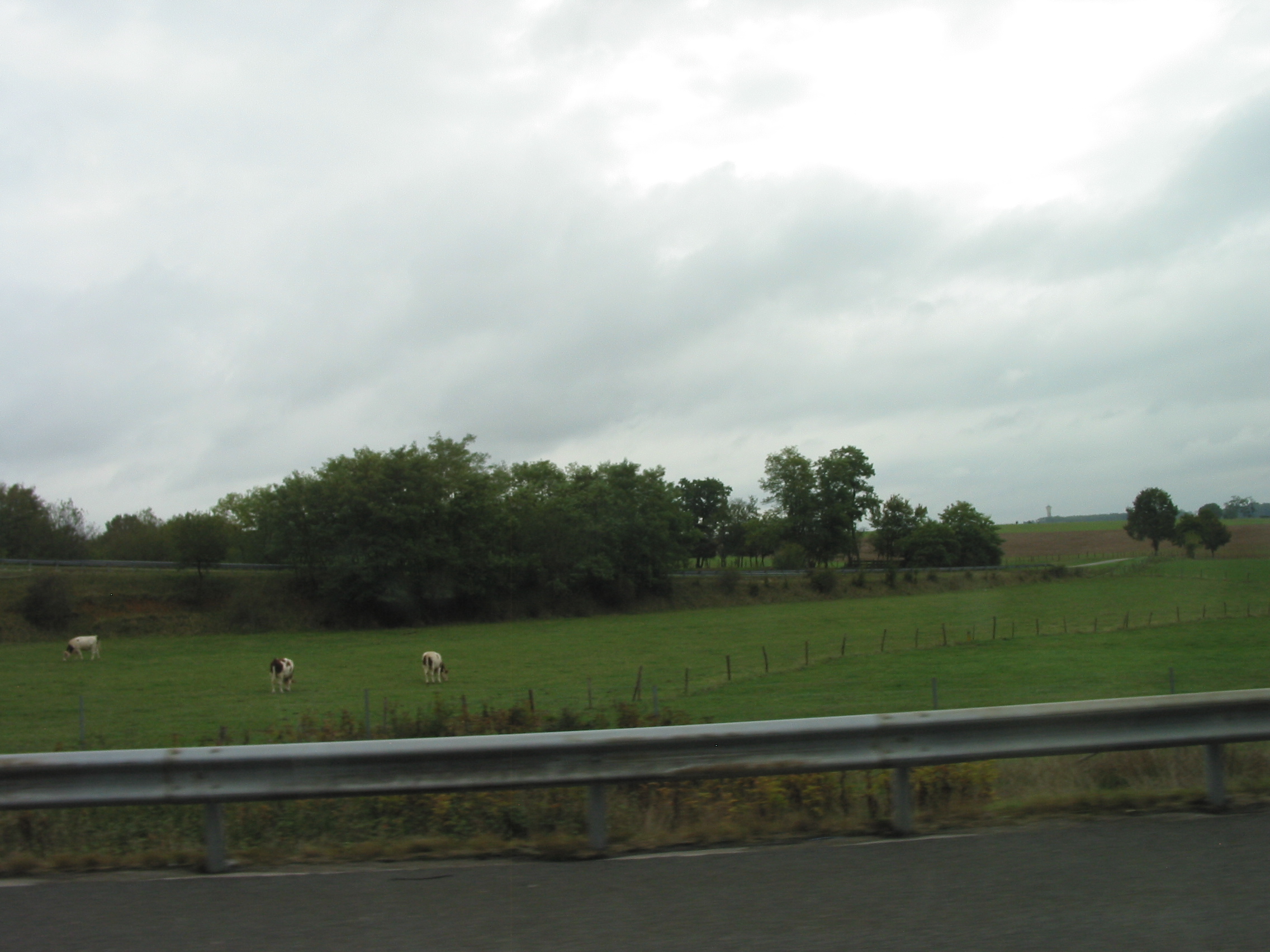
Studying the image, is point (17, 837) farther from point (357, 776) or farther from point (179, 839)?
point (357, 776)

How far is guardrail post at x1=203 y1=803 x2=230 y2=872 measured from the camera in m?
5.23

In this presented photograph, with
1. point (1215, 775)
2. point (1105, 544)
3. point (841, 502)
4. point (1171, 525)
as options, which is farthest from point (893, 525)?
point (1215, 775)

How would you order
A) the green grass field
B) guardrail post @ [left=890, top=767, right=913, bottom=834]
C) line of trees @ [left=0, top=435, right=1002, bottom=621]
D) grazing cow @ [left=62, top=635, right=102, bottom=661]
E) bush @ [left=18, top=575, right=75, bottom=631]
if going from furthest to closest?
line of trees @ [left=0, top=435, right=1002, bottom=621] → bush @ [left=18, top=575, right=75, bottom=631] → grazing cow @ [left=62, top=635, right=102, bottom=661] → the green grass field → guardrail post @ [left=890, top=767, right=913, bottom=834]

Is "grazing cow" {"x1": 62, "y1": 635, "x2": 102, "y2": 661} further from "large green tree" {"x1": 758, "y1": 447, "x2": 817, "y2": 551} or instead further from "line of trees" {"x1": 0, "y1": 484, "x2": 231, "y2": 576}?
"large green tree" {"x1": 758, "y1": 447, "x2": 817, "y2": 551}

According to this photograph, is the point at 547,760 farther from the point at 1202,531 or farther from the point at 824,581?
the point at 824,581

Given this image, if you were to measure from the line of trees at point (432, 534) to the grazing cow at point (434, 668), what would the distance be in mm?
29555

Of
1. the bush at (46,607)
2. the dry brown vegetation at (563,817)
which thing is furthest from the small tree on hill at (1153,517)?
the bush at (46,607)

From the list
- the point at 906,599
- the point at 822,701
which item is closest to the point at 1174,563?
the point at 906,599

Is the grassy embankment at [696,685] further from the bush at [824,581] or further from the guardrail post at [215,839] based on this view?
the bush at [824,581]

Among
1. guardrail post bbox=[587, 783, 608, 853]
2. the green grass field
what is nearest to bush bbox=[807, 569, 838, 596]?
the green grass field

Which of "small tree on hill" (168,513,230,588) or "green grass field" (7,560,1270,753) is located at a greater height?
"small tree on hill" (168,513,230,588)

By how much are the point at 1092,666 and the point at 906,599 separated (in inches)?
2007

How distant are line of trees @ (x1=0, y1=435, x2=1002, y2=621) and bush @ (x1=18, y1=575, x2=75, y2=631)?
33.6ft

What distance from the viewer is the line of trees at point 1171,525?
53.8 metres
